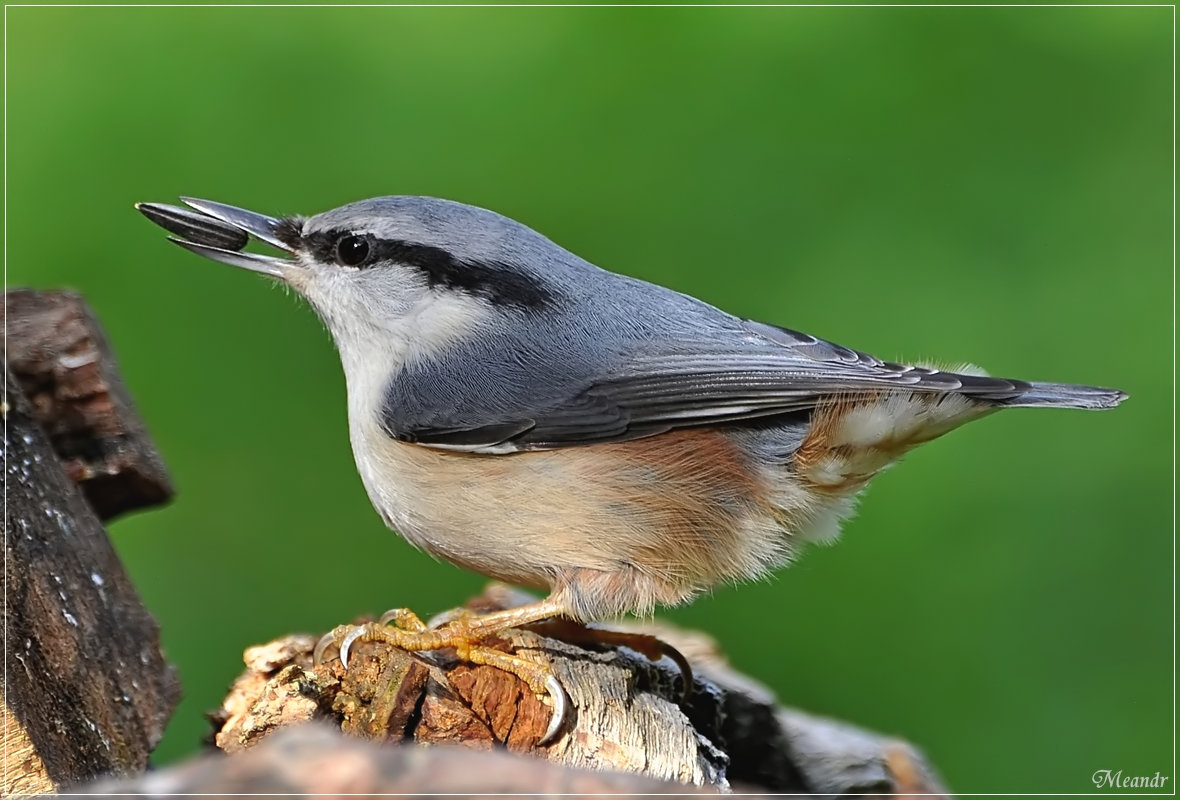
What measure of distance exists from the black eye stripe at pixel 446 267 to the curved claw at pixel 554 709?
3.59 feet

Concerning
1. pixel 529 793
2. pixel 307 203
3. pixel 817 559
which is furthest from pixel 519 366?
pixel 307 203

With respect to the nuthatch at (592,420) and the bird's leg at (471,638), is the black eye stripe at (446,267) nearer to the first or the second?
the nuthatch at (592,420)

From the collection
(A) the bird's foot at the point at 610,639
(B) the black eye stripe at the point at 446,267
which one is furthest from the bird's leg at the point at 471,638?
(B) the black eye stripe at the point at 446,267

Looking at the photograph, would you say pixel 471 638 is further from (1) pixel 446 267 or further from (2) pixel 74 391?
(2) pixel 74 391

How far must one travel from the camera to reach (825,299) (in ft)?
17.7

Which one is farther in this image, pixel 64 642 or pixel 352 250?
pixel 352 250

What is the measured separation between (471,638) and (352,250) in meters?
1.15

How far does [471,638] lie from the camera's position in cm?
300

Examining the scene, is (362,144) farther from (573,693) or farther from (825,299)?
(573,693)

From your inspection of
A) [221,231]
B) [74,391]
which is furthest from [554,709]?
[221,231]

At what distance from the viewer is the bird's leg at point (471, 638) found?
261cm

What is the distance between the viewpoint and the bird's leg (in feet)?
8.57

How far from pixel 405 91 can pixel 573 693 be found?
4.21 m

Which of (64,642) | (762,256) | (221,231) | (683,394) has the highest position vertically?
(762,256)
